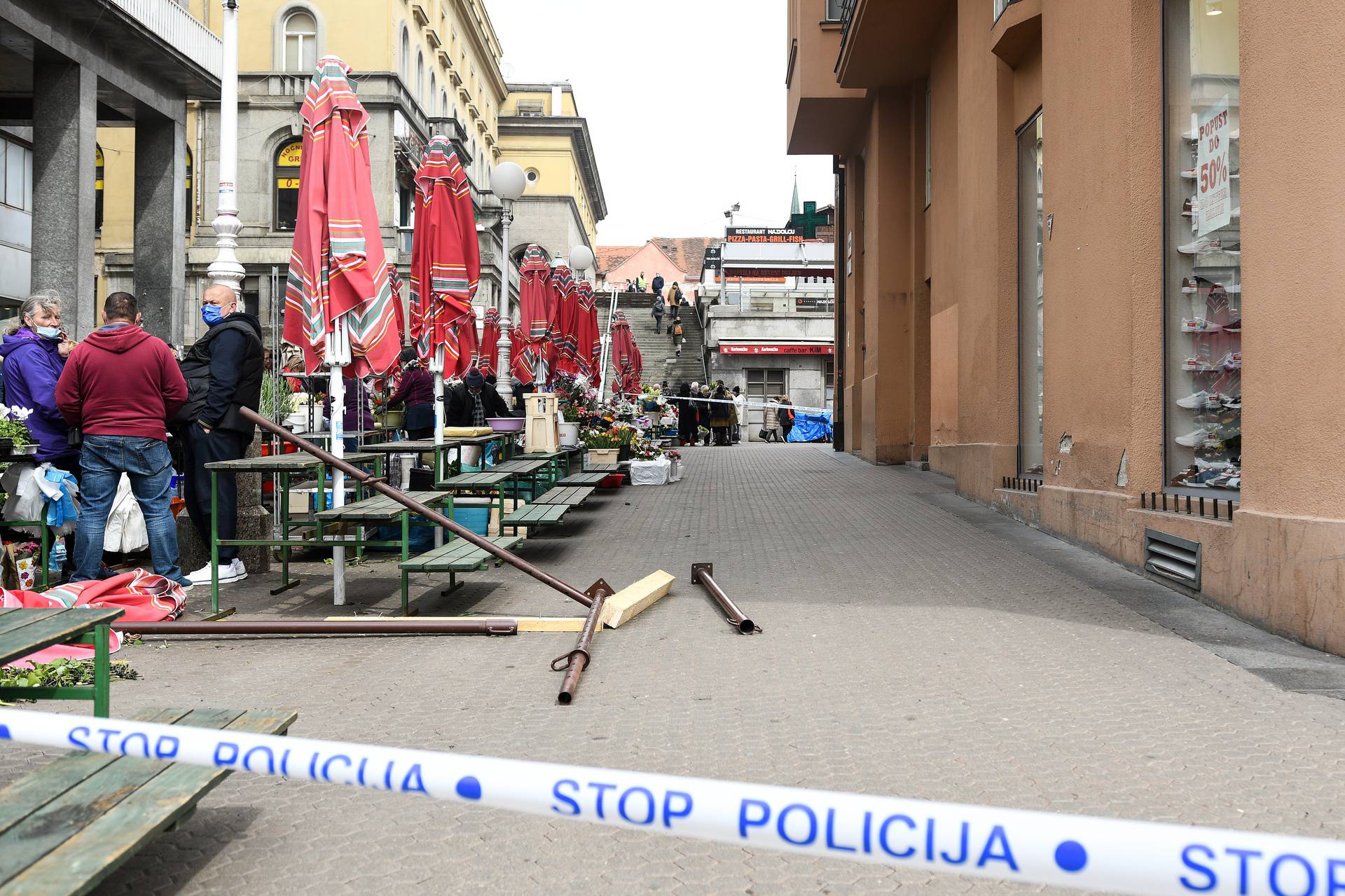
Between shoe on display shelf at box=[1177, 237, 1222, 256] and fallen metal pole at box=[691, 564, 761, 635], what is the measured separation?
389 cm

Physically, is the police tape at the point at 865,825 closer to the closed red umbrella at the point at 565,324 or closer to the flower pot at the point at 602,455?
the flower pot at the point at 602,455

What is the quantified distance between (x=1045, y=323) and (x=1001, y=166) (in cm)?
271

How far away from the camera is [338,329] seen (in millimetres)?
8195

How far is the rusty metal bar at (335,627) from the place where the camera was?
19.7ft

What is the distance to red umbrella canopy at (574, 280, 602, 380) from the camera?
810 inches

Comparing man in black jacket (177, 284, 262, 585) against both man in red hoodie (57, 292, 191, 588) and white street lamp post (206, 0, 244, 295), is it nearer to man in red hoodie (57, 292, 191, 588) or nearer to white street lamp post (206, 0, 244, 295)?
man in red hoodie (57, 292, 191, 588)

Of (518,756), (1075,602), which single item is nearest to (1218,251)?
(1075,602)

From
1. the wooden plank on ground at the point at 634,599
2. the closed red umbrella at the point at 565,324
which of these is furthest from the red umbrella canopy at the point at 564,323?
the wooden plank on ground at the point at 634,599

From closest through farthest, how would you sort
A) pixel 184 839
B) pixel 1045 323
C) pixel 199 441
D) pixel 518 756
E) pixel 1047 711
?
pixel 184 839
pixel 518 756
pixel 1047 711
pixel 199 441
pixel 1045 323

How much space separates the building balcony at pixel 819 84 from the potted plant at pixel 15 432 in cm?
1627

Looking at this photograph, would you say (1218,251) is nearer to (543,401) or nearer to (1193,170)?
(1193,170)

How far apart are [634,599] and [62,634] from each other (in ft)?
13.4

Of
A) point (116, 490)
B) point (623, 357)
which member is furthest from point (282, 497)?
point (623, 357)

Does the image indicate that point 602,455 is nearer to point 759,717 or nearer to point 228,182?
point 228,182
